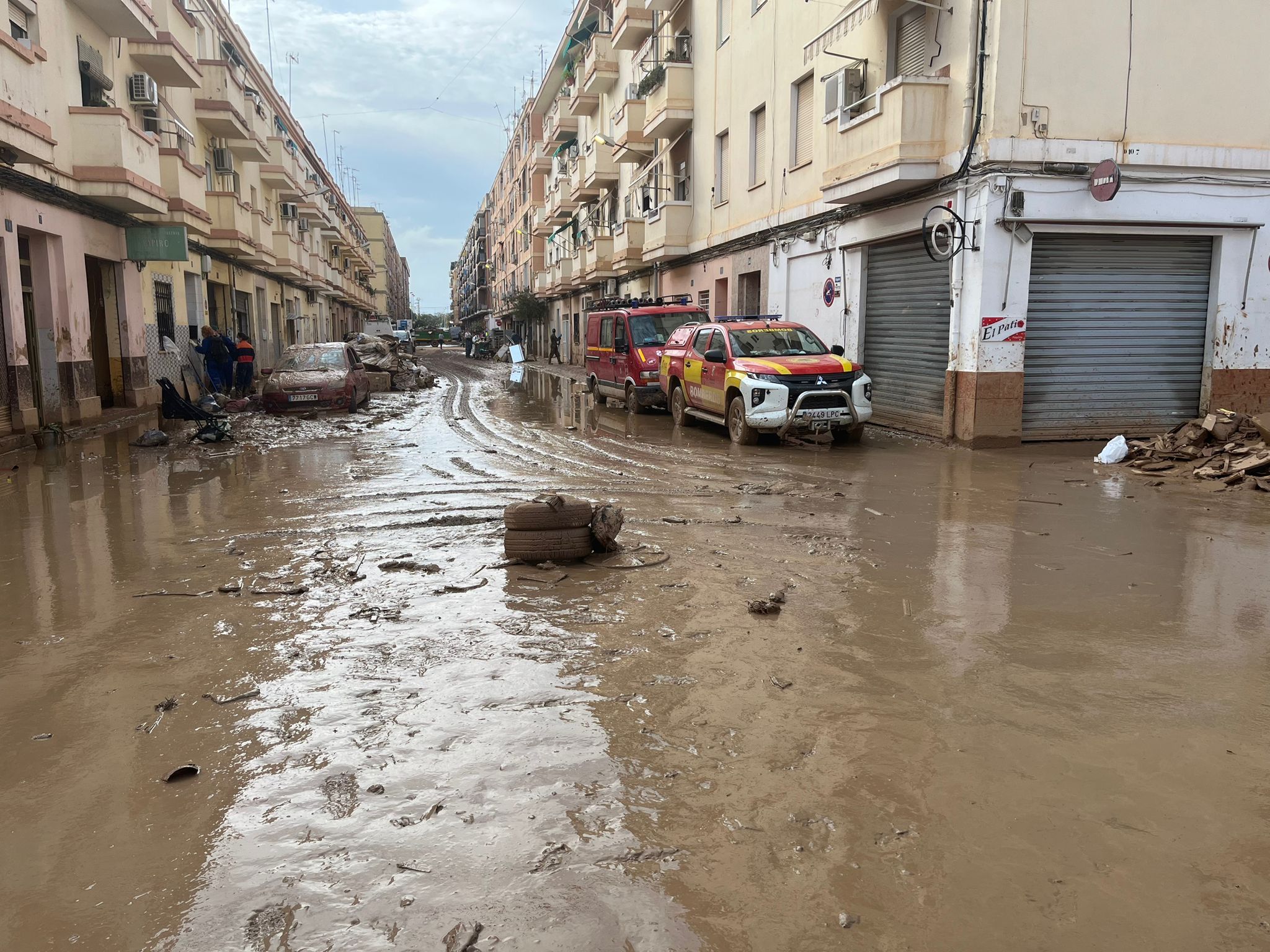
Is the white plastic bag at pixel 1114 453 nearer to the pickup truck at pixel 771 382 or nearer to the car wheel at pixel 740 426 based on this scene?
the pickup truck at pixel 771 382

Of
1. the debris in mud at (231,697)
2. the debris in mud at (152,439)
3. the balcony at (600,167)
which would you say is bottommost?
the debris in mud at (231,697)

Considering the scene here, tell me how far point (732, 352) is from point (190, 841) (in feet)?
37.7

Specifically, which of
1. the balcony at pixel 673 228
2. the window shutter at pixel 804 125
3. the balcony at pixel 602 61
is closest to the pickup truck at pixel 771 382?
the window shutter at pixel 804 125

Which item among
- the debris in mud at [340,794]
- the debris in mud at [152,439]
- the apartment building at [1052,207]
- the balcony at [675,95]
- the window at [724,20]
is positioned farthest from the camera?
the balcony at [675,95]

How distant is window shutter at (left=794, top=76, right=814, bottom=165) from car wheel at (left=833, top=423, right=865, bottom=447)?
7983mm

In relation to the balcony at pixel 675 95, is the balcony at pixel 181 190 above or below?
below

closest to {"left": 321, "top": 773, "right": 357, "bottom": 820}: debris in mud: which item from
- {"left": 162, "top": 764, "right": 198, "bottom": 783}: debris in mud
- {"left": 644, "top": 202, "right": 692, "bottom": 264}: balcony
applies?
{"left": 162, "top": 764, "right": 198, "bottom": 783}: debris in mud

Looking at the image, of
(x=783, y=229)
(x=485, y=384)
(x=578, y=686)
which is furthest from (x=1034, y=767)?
(x=485, y=384)

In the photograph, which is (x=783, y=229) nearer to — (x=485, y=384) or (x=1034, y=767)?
(x=485, y=384)

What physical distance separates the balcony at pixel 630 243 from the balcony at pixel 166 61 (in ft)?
42.9

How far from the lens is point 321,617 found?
5.15 m

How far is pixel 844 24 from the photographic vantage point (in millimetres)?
15938

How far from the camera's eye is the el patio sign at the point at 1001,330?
42.0 feet

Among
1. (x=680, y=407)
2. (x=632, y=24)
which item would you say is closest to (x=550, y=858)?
(x=680, y=407)
